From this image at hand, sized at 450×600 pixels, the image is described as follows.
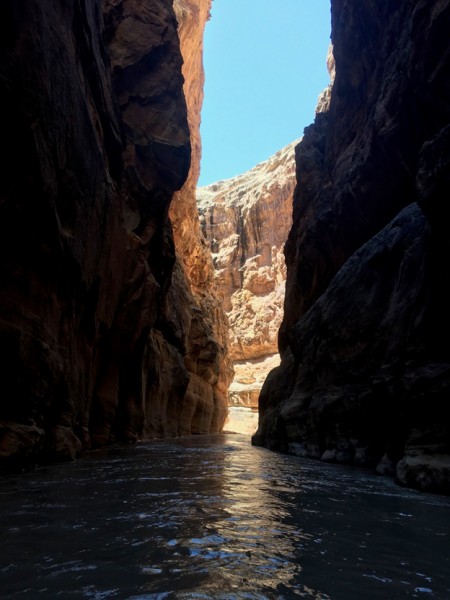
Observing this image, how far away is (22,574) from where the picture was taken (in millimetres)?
2637

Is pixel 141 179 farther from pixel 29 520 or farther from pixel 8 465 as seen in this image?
pixel 29 520

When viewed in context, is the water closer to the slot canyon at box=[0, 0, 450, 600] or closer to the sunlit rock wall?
the slot canyon at box=[0, 0, 450, 600]

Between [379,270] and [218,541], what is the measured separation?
9765mm

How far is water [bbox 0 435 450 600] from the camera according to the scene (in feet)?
8.30

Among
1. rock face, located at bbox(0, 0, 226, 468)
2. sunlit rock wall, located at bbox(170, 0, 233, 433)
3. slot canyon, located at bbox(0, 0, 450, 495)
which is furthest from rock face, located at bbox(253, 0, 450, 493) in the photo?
sunlit rock wall, located at bbox(170, 0, 233, 433)

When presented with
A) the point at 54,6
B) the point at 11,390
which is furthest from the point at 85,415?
the point at 54,6

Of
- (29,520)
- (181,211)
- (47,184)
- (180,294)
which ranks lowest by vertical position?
(29,520)

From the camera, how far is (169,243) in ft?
75.0

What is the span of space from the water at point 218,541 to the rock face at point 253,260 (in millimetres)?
64937

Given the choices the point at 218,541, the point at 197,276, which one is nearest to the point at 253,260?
the point at 197,276

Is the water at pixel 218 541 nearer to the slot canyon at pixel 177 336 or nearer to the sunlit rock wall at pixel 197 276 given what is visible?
the slot canyon at pixel 177 336

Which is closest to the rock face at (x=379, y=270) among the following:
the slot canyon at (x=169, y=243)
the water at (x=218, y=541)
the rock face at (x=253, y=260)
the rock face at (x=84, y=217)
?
the slot canyon at (x=169, y=243)

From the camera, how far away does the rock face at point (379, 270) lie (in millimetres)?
7949

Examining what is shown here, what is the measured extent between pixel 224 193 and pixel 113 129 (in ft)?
292
